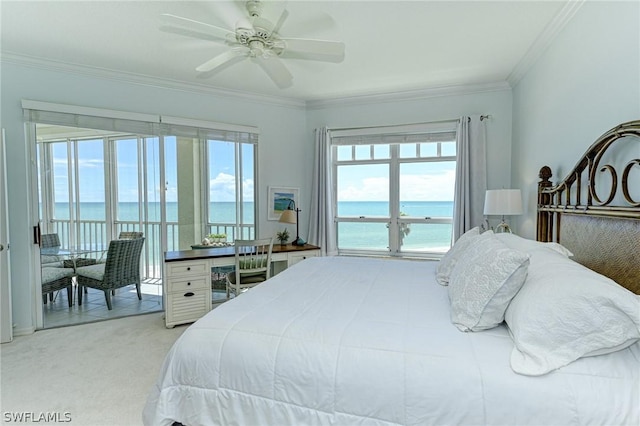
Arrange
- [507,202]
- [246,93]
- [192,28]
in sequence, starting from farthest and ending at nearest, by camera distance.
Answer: [246,93]
[507,202]
[192,28]

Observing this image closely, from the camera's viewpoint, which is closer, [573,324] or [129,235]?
[573,324]

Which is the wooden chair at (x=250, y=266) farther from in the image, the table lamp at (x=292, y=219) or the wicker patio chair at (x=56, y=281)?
the wicker patio chair at (x=56, y=281)

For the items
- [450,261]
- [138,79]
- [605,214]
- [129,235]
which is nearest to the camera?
[605,214]

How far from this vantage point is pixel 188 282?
3.36 meters

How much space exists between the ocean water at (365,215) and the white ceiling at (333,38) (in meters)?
1.50

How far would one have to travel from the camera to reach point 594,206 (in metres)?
1.78

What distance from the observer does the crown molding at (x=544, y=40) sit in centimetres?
222

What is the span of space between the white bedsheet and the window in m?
2.70

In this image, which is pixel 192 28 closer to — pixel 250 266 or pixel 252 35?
pixel 252 35

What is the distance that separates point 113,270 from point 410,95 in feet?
13.6

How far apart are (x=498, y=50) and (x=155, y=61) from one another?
10.9ft

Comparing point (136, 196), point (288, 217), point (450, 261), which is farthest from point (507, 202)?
point (136, 196)

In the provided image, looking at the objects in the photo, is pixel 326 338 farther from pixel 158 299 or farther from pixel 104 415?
pixel 158 299

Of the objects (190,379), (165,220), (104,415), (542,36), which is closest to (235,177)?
(165,220)
